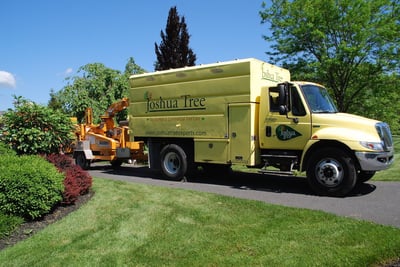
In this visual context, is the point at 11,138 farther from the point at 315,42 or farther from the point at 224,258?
the point at 315,42

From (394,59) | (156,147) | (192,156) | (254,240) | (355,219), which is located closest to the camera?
(254,240)

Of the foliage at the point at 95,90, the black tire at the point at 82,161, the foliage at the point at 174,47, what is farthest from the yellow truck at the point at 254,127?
the foliage at the point at 174,47

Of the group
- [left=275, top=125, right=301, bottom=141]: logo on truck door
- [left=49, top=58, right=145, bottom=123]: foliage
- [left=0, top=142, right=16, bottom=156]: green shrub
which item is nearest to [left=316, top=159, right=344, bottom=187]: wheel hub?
[left=275, top=125, right=301, bottom=141]: logo on truck door

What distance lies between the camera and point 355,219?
6285 mm

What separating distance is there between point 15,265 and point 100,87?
70.7 feet

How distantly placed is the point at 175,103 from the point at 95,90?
15.8m

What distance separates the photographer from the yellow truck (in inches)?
340

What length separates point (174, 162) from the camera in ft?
39.7

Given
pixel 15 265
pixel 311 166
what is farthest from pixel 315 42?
pixel 15 265

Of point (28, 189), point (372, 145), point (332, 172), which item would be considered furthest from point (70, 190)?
point (372, 145)

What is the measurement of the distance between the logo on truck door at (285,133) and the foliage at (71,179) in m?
4.60

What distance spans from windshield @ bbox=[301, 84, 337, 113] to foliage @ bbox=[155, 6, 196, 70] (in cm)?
2266

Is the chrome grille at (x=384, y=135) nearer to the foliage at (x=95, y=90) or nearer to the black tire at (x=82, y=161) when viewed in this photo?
the black tire at (x=82, y=161)

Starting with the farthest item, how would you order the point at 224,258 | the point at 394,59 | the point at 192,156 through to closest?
the point at 394,59 → the point at 192,156 → the point at 224,258
